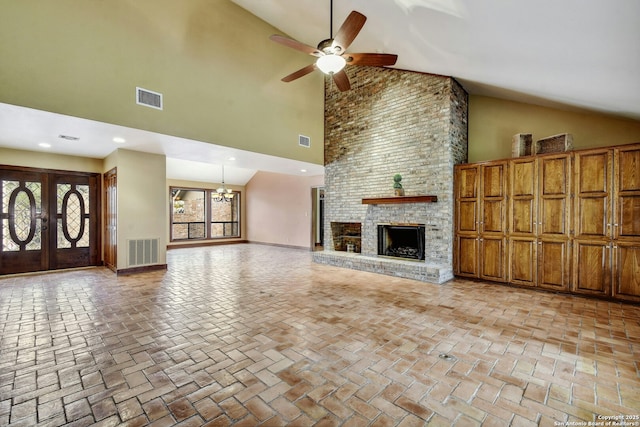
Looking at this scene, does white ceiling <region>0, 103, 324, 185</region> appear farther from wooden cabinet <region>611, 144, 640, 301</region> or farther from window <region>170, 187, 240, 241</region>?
wooden cabinet <region>611, 144, 640, 301</region>

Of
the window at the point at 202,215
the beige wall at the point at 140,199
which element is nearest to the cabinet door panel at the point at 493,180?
the beige wall at the point at 140,199

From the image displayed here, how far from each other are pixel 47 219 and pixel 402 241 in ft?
24.5

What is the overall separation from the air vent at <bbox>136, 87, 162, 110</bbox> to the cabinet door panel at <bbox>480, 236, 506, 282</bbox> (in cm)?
579

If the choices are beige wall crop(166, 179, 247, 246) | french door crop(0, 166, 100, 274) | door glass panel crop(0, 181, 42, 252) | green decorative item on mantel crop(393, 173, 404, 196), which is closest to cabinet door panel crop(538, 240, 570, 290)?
green decorative item on mantel crop(393, 173, 404, 196)

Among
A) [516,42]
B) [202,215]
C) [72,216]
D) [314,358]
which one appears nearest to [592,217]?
[516,42]

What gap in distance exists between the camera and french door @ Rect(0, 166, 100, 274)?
5.61 m

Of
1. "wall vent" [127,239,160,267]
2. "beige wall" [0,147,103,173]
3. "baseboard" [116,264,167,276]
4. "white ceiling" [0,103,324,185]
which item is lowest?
"baseboard" [116,264,167,276]

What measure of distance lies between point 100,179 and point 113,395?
6.28 metres

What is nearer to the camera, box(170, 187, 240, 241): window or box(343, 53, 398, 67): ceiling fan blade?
box(343, 53, 398, 67): ceiling fan blade

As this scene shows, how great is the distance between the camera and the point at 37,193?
232 inches

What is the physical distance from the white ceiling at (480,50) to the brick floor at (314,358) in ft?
8.30

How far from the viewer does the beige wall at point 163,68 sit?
11.1 feet

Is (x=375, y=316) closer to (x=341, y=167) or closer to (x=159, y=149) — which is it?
(x=341, y=167)

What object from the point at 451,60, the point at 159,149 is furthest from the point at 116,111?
the point at 451,60
